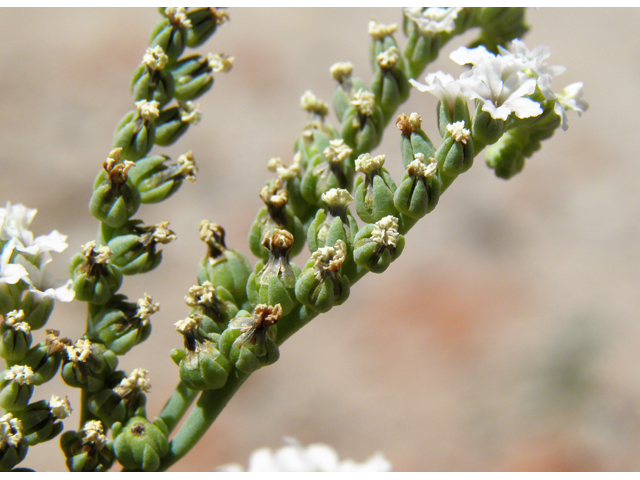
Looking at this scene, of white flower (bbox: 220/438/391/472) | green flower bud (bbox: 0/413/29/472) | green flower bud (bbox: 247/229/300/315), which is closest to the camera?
white flower (bbox: 220/438/391/472)

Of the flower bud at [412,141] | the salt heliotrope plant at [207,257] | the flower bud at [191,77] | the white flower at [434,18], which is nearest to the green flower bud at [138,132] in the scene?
the salt heliotrope plant at [207,257]

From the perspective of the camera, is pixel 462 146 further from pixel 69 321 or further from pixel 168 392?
pixel 69 321

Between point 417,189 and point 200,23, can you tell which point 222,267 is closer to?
point 417,189

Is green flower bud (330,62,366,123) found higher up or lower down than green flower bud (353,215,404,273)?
higher up

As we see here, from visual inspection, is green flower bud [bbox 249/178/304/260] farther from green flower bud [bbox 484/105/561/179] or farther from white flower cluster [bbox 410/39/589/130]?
green flower bud [bbox 484/105/561/179]

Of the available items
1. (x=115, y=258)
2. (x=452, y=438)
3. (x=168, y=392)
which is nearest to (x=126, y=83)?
(x=168, y=392)

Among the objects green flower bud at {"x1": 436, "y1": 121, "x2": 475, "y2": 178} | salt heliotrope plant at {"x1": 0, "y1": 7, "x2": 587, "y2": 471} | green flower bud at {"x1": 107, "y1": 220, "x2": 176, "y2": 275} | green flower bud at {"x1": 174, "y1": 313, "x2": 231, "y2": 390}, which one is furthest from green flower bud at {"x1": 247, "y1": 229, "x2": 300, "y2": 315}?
green flower bud at {"x1": 436, "y1": 121, "x2": 475, "y2": 178}

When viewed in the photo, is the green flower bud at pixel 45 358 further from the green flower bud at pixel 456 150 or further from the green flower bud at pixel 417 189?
the green flower bud at pixel 456 150

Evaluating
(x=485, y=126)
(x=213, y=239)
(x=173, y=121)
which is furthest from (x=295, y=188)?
(x=485, y=126)
